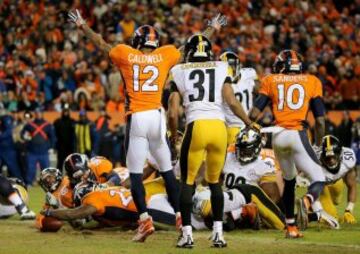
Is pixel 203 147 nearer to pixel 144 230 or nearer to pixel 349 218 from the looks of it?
pixel 144 230

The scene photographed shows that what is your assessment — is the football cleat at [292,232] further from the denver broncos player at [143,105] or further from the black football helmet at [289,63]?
the black football helmet at [289,63]

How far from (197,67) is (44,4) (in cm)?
1554

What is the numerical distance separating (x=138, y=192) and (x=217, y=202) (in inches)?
32.9

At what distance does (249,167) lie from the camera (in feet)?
37.6

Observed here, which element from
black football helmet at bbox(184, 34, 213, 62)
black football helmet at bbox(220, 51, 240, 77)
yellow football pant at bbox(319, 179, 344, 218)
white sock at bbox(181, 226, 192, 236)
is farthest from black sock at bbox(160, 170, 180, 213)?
black football helmet at bbox(220, 51, 240, 77)

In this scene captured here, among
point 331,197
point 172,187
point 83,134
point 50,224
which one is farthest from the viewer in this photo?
point 83,134

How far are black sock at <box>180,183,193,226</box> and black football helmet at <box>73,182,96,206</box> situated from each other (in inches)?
67.4

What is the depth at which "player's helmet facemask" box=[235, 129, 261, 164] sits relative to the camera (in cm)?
1127

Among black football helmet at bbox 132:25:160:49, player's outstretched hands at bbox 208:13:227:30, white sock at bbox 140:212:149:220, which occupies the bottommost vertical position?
white sock at bbox 140:212:149:220

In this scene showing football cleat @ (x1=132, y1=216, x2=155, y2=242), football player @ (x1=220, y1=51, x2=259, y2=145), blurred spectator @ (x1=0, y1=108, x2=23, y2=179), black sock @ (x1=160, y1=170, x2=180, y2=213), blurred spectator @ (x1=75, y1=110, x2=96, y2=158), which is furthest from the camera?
blurred spectator @ (x1=75, y1=110, x2=96, y2=158)

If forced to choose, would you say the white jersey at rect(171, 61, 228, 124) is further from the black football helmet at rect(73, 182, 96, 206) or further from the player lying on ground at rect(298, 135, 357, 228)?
the player lying on ground at rect(298, 135, 357, 228)

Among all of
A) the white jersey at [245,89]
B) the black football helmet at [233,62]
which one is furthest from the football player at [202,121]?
the white jersey at [245,89]

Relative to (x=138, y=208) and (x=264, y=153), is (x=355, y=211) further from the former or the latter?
(x=138, y=208)

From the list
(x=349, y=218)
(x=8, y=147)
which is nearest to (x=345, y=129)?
(x=8, y=147)
